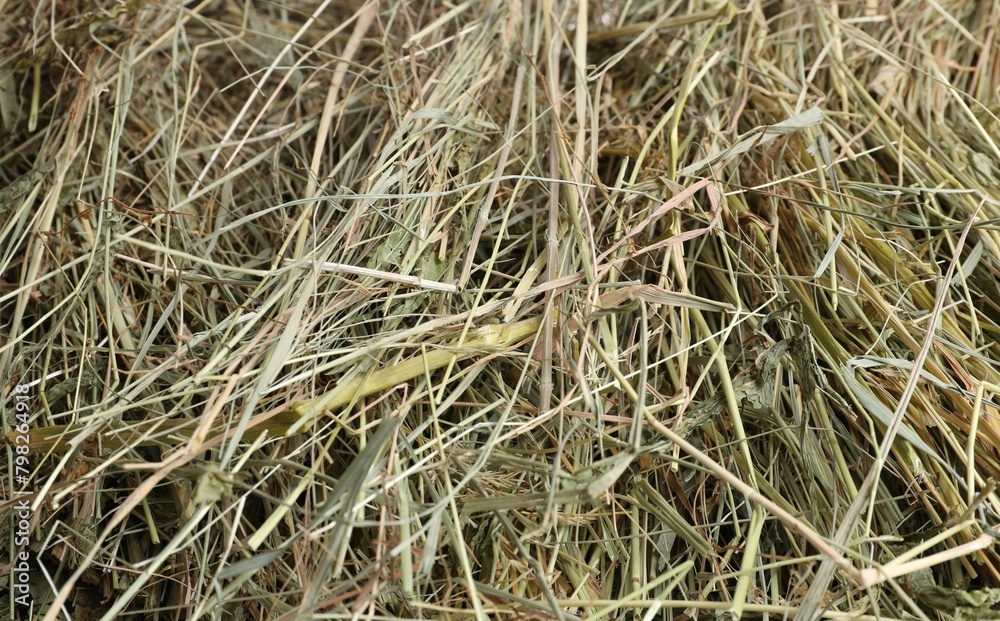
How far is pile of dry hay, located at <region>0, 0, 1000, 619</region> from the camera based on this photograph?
0.70 m

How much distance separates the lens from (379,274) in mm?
785

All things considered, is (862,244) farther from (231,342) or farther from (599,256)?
(231,342)

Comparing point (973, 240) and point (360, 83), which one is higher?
point (360, 83)

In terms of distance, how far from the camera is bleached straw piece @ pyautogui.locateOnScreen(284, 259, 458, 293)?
2.55 feet

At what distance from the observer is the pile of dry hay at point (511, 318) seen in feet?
2.29

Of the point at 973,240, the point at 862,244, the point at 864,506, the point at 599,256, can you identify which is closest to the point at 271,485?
the point at 599,256

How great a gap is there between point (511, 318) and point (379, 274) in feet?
0.49

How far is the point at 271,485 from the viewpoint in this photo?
0.77 metres

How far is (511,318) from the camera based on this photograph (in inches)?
31.5

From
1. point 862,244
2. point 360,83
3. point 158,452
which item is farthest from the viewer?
point 360,83

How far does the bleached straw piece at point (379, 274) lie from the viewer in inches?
30.6

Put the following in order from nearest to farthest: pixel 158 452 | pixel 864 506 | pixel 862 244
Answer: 1. pixel 864 506
2. pixel 158 452
3. pixel 862 244

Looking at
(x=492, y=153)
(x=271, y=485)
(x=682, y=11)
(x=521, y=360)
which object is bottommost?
(x=271, y=485)

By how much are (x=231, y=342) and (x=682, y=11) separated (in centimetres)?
90
